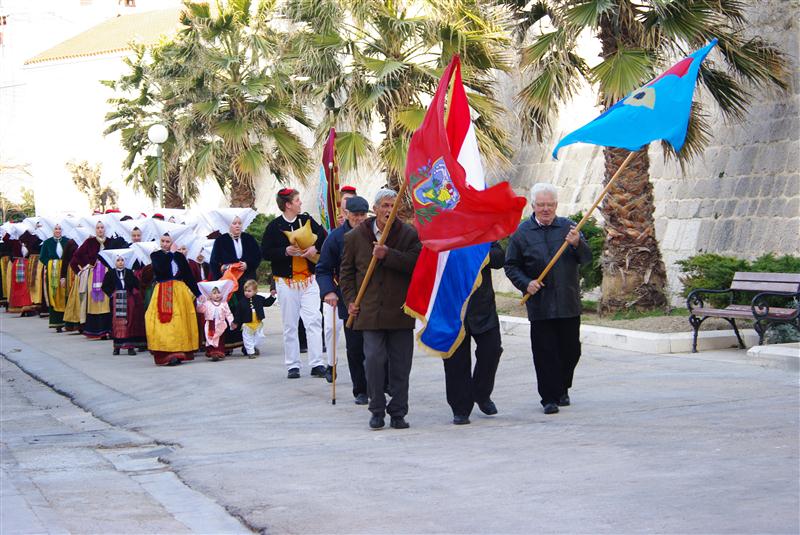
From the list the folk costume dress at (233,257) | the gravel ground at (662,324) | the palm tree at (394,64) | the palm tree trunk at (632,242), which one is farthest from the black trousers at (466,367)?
the palm tree at (394,64)

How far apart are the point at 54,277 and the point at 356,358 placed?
12018 millimetres

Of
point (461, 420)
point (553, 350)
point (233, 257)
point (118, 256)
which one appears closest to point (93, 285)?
point (118, 256)

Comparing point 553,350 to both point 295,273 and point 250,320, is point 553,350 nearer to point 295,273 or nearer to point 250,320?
point 295,273

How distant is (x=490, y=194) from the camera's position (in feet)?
25.3

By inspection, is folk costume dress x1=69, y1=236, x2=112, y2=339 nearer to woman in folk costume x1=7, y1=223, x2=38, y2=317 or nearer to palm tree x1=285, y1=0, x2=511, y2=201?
palm tree x1=285, y1=0, x2=511, y2=201

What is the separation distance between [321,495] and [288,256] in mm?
5380

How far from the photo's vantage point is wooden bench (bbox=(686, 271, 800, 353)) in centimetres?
1164

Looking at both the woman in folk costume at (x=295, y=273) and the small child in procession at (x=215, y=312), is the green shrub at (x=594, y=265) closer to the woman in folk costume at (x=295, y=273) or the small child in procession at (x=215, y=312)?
the small child in procession at (x=215, y=312)

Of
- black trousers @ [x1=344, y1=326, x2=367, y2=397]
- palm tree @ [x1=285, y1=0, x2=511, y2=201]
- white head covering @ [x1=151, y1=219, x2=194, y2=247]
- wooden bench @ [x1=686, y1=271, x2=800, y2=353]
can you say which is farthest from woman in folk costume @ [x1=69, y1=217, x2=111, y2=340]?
wooden bench @ [x1=686, y1=271, x2=800, y2=353]

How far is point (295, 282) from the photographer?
11.6m

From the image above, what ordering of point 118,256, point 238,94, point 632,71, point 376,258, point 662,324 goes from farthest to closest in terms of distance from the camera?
1. point 238,94
2. point 118,256
3. point 662,324
4. point 632,71
5. point 376,258

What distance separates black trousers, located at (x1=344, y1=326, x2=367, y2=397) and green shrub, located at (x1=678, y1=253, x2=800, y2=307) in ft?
17.6

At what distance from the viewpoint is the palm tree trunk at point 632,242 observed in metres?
15.1

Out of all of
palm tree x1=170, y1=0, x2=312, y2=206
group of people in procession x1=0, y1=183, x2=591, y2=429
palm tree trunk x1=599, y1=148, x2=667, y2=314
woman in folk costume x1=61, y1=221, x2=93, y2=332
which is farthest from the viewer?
palm tree x1=170, y1=0, x2=312, y2=206
